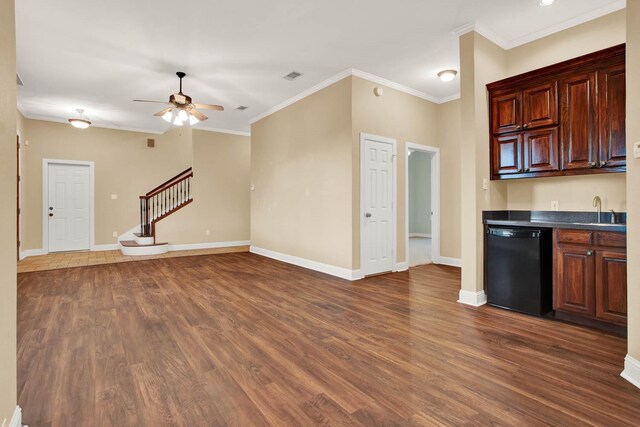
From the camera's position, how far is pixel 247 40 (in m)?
4.07

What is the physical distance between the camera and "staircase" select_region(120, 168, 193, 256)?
774cm

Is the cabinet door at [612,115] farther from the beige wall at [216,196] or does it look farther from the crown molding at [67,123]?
the crown molding at [67,123]

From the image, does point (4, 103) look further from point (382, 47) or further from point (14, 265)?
point (382, 47)

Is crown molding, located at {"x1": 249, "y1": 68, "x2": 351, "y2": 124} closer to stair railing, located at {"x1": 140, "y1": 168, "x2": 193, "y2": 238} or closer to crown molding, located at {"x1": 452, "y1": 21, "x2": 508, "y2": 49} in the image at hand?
crown molding, located at {"x1": 452, "y1": 21, "x2": 508, "y2": 49}

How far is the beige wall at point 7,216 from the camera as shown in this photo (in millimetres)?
1416

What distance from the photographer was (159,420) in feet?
5.66

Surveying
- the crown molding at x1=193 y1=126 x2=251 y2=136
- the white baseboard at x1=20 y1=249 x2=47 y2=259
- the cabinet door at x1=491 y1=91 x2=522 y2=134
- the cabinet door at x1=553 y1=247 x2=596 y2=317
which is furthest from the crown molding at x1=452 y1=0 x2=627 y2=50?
the white baseboard at x1=20 y1=249 x2=47 y2=259

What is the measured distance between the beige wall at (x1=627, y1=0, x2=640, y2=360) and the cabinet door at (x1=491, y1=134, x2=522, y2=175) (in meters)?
1.57

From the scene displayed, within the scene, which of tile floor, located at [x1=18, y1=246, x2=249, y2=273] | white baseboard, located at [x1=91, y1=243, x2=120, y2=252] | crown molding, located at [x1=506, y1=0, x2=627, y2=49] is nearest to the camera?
crown molding, located at [x1=506, y1=0, x2=627, y2=49]

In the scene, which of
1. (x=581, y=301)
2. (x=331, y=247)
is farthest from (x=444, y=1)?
(x=331, y=247)

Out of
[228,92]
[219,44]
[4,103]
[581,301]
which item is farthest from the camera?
[228,92]

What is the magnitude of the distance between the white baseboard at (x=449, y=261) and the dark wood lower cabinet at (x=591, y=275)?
2.72m

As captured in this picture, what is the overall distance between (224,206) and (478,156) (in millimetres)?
6955

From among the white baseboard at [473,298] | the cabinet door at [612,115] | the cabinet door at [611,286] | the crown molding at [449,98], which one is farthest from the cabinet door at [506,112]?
the crown molding at [449,98]
